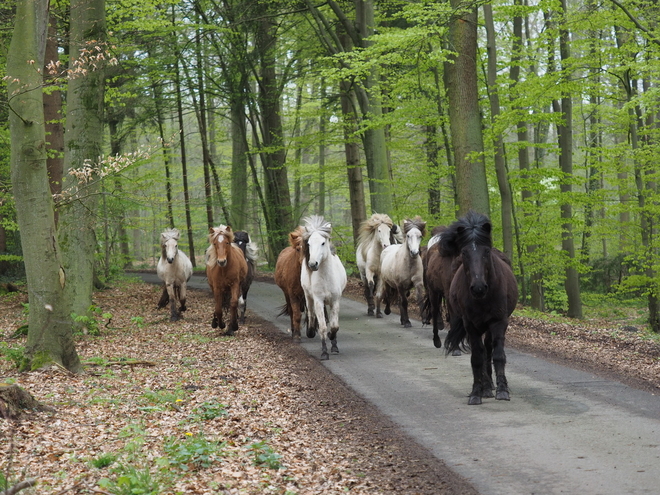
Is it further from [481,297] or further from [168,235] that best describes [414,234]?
[481,297]

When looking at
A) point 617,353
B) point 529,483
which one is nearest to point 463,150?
point 617,353

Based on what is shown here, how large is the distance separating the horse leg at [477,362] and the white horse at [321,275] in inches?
143

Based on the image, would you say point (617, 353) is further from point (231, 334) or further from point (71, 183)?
point (71, 183)

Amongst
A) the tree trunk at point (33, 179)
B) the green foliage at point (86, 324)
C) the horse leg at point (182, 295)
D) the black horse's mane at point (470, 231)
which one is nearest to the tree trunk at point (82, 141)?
the green foliage at point (86, 324)

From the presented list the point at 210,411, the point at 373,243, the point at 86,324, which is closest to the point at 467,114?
the point at 373,243

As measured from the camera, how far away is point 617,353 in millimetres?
11477

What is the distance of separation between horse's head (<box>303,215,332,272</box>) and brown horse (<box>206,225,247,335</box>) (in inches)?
92.6

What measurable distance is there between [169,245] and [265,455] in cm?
1079

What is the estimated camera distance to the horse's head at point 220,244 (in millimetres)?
13427

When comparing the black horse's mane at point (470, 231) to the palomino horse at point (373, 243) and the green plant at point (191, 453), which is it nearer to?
the green plant at point (191, 453)

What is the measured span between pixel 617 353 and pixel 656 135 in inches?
437

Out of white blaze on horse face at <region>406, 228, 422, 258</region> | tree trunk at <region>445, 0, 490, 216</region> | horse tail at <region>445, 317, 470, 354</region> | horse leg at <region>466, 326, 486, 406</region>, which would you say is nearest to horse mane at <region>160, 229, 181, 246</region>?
white blaze on horse face at <region>406, 228, 422, 258</region>

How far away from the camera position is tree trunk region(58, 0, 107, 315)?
13078 millimetres

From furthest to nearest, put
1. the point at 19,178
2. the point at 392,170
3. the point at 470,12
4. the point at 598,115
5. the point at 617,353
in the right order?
the point at 392,170 → the point at 598,115 → the point at 470,12 → the point at 617,353 → the point at 19,178
